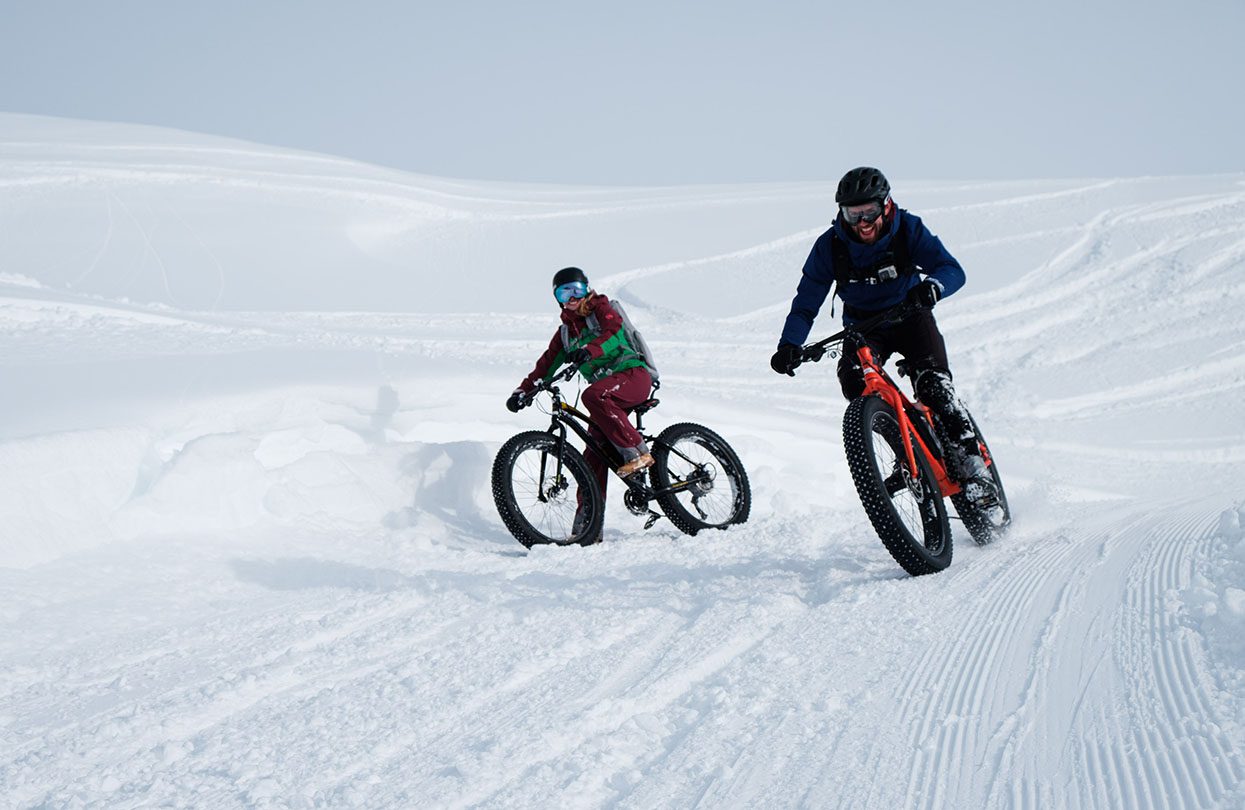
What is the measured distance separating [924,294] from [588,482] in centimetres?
241

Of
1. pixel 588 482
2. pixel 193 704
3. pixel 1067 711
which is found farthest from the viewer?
pixel 588 482

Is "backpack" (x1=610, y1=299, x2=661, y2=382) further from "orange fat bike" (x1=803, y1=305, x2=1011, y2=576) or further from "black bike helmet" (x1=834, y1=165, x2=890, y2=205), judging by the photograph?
"black bike helmet" (x1=834, y1=165, x2=890, y2=205)

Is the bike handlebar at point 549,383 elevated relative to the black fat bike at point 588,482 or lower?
elevated

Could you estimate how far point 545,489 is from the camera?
19.1ft

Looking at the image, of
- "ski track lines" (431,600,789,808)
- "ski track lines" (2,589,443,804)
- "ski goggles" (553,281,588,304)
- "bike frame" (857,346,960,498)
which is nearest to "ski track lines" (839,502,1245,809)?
"ski track lines" (431,600,789,808)

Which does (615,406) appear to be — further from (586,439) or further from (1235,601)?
(1235,601)

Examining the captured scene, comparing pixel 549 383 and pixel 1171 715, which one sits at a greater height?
pixel 549 383

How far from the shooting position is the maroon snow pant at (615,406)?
5.80 metres

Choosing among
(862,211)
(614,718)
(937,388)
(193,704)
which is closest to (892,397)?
(937,388)

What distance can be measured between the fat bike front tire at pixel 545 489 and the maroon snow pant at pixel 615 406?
0.16m

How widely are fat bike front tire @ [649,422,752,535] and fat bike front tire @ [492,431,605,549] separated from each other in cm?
49

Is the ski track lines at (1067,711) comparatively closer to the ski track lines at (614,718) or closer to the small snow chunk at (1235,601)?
the small snow chunk at (1235,601)

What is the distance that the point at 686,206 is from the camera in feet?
71.9

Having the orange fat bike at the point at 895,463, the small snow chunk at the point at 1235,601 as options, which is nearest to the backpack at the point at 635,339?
the orange fat bike at the point at 895,463
